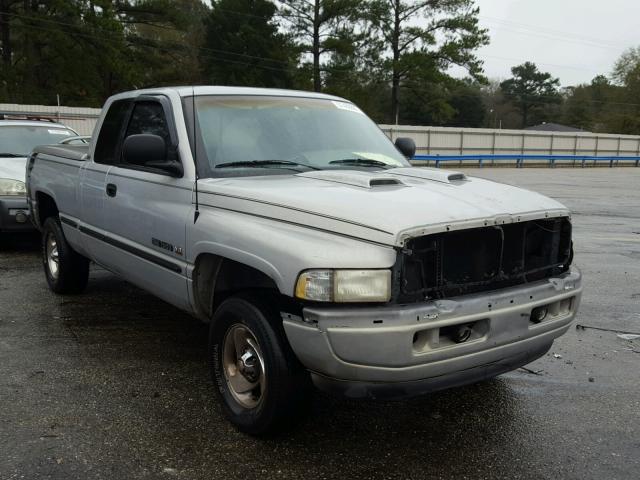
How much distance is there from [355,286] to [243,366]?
0.95 m

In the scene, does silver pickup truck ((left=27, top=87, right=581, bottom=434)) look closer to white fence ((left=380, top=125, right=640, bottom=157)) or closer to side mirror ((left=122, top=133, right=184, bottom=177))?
side mirror ((left=122, top=133, right=184, bottom=177))

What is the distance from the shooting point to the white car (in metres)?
8.04

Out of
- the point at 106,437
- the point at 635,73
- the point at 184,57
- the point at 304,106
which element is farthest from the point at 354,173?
the point at 635,73

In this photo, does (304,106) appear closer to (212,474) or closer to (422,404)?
(422,404)

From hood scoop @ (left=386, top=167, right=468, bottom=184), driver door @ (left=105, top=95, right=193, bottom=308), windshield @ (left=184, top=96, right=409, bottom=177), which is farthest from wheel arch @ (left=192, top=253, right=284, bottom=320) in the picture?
hood scoop @ (left=386, top=167, right=468, bottom=184)

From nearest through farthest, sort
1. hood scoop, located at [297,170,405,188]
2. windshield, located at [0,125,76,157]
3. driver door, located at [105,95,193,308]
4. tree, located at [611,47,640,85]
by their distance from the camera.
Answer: hood scoop, located at [297,170,405,188] → driver door, located at [105,95,193,308] → windshield, located at [0,125,76,157] → tree, located at [611,47,640,85]

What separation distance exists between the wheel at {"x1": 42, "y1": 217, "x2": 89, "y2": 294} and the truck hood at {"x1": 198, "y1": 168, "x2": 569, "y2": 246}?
9.30 feet

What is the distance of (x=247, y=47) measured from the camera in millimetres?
49219

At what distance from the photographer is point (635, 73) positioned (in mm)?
71438

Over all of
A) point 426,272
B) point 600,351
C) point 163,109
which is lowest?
point 600,351

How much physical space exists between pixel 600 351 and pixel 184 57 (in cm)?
4669

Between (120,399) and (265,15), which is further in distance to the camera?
(265,15)

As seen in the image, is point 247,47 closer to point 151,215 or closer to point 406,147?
point 406,147

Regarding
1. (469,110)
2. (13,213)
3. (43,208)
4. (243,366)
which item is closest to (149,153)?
(243,366)
